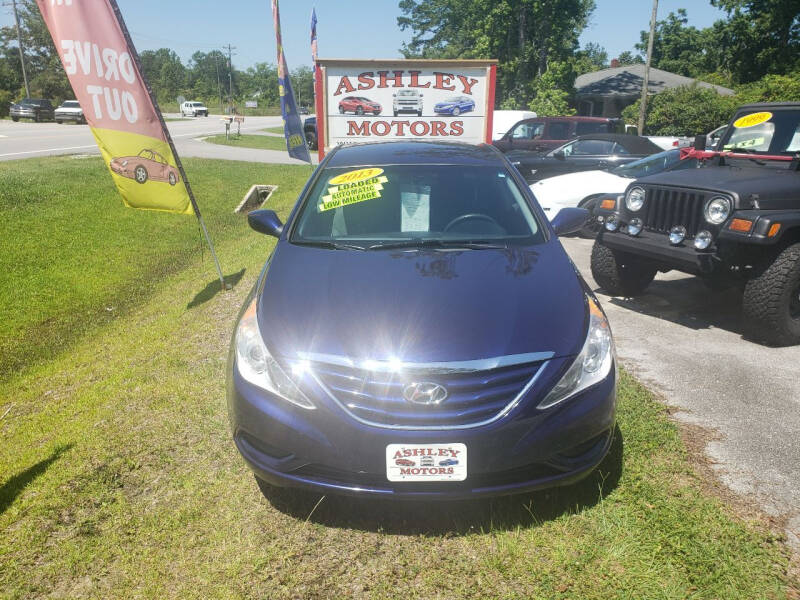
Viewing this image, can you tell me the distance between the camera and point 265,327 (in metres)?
2.62

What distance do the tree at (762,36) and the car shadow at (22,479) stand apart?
36.7 metres

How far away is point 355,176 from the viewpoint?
3.94 m

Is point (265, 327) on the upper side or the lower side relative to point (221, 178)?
upper

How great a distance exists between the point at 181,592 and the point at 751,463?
111 inches

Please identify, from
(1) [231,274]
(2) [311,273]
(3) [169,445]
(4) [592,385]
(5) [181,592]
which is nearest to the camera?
(5) [181,592]

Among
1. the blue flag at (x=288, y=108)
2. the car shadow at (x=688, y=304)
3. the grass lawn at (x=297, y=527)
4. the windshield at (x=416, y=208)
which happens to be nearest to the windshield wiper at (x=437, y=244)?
the windshield at (x=416, y=208)

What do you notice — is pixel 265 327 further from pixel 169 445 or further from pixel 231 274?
pixel 231 274

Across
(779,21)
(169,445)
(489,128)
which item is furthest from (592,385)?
(779,21)

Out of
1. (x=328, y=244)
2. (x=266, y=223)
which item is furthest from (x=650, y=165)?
(x=328, y=244)

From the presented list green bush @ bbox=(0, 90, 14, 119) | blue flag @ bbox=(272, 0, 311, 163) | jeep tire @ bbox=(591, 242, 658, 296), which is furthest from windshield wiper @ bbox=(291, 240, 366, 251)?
green bush @ bbox=(0, 90, 14, 119)

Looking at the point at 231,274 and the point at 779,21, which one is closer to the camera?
the point at 231,274

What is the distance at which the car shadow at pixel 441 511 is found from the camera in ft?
8.71

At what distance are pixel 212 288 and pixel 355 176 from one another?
3.41m

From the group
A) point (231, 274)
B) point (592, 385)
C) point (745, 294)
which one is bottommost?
point (231, 274)
